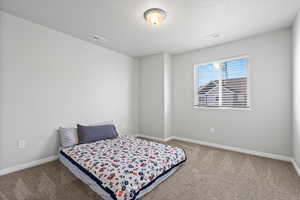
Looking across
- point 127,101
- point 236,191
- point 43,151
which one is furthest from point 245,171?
point 43,151

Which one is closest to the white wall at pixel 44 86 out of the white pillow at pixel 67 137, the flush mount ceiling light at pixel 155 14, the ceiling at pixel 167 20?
the white pillow at pixel 67 137

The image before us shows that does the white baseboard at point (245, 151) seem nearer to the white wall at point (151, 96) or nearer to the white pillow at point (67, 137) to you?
the white wall at point (151, 96)

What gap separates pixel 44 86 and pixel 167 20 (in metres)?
2.56

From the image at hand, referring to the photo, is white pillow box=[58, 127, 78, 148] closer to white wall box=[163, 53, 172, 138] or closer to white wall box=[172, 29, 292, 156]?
white wall box=[163, 53, 172, 138]

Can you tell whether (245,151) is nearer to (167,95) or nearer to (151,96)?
(167,95)

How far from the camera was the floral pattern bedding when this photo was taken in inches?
58.0

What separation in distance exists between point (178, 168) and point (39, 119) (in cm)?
264

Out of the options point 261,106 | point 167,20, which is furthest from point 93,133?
point 261,106

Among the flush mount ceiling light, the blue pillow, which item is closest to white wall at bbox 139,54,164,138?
the blue pillow

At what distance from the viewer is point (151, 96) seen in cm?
423

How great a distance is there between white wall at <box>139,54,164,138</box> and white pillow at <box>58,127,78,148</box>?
2.14 metres

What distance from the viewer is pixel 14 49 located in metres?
2.22

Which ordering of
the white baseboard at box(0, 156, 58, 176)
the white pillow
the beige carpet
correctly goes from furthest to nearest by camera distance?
the white pillow < the white baseboard at box(0, 156, 58, 176) < the beige carpet

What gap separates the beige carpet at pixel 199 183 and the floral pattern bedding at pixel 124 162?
232mm
